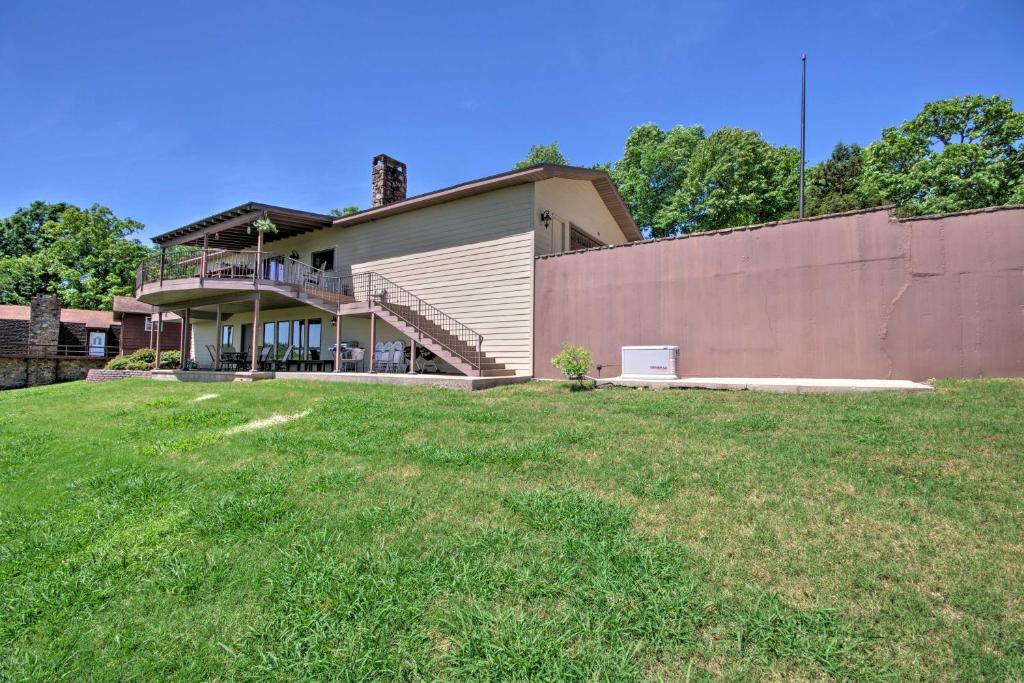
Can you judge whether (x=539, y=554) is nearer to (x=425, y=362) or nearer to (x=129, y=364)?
(x=425, y=362)

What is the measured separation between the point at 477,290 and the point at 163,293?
11.7 m

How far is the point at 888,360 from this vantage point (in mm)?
8891

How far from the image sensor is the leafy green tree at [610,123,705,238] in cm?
2886

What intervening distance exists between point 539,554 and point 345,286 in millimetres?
15718

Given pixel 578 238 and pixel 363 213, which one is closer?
pixel 578 238

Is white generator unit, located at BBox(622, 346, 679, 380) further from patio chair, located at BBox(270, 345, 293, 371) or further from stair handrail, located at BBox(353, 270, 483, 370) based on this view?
patio chair, located at BBox(270, 345, 293, 371)

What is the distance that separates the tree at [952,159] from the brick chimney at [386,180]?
994 inches

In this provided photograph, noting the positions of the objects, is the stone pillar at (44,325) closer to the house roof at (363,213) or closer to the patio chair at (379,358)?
the house roof at (363,213)

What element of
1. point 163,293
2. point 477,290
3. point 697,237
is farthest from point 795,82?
point 163,293

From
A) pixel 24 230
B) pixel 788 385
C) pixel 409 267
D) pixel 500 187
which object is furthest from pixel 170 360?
pixel 24 230

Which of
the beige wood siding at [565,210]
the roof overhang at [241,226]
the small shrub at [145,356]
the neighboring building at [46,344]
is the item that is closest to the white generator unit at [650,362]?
the beige wood siding at [565,210]

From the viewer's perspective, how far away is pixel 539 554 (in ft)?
10.1

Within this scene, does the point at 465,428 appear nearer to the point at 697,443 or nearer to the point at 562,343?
the point at 697,443

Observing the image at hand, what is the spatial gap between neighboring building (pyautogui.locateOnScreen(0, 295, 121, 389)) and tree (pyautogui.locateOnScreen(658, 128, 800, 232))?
38998mm
